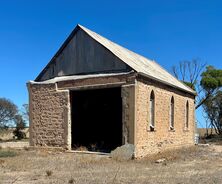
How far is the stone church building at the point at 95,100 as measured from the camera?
16.3 metres

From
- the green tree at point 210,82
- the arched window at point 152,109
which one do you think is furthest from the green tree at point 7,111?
the arched window at point 152,109

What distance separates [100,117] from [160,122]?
202 inches

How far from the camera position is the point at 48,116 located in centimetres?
1850

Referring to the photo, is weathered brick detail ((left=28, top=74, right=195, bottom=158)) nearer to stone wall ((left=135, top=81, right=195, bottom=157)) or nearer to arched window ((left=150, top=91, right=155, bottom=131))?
stone wall ((left=135, top=81, right=195, bottom=157))

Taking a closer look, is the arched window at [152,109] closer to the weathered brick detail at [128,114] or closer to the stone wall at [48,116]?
the weathered brick detail at [128,114]

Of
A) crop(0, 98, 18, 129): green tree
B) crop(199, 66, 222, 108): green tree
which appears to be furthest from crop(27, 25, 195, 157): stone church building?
crop(0, 98, 18, 129): green tree

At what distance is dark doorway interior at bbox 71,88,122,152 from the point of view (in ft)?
69.7

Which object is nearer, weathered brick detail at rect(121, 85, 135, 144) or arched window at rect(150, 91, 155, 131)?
weathered brick detail at rect(121, 85, 135, 144)

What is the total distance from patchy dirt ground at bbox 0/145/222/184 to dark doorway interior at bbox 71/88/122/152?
459cm

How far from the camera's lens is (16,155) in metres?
16.5

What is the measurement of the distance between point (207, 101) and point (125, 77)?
86.5ft

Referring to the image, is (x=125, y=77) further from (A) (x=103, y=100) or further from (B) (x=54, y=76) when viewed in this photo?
(A) (x=103, y=100)

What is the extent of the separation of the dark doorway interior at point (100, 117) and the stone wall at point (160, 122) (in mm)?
3130

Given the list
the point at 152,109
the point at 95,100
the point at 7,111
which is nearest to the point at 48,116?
the point at 95,100
